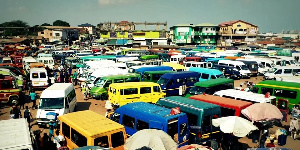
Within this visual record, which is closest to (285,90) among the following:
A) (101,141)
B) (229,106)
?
(229,106)

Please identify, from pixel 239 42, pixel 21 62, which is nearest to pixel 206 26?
pixel 239 42

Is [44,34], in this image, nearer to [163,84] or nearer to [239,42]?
[239,42]

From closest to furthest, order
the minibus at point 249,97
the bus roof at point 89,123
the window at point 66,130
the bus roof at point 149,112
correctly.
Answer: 1. the bus roof at point 89,123
2. the window at point 66,130
3. the bus roof at point 149,112
4. the minibus at point 249,97

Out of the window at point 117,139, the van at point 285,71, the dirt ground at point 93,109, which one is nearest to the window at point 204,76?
the van at point 285,71

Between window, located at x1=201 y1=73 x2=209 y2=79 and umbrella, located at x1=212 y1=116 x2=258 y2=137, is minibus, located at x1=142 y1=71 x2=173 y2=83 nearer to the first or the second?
window, located at x1=201 y1=73 x2=209 y2=79

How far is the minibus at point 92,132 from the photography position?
7.62 metres

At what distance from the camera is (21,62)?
3425 cm

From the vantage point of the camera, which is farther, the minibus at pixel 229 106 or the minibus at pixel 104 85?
the minibus at pixel 104 85

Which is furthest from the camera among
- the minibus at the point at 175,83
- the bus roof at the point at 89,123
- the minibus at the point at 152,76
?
the minibus at the point at 152,76

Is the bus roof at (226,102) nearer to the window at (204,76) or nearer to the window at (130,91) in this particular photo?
the window at (130,91)

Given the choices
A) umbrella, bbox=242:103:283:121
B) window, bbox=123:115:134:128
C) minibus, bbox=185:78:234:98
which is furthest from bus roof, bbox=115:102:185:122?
minibus, bbox=185:78:234:98

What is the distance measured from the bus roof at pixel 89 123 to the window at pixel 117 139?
25 centimetres

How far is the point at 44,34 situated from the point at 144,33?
49.6 metres

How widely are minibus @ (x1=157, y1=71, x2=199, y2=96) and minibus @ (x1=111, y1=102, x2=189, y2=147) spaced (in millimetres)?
8198
